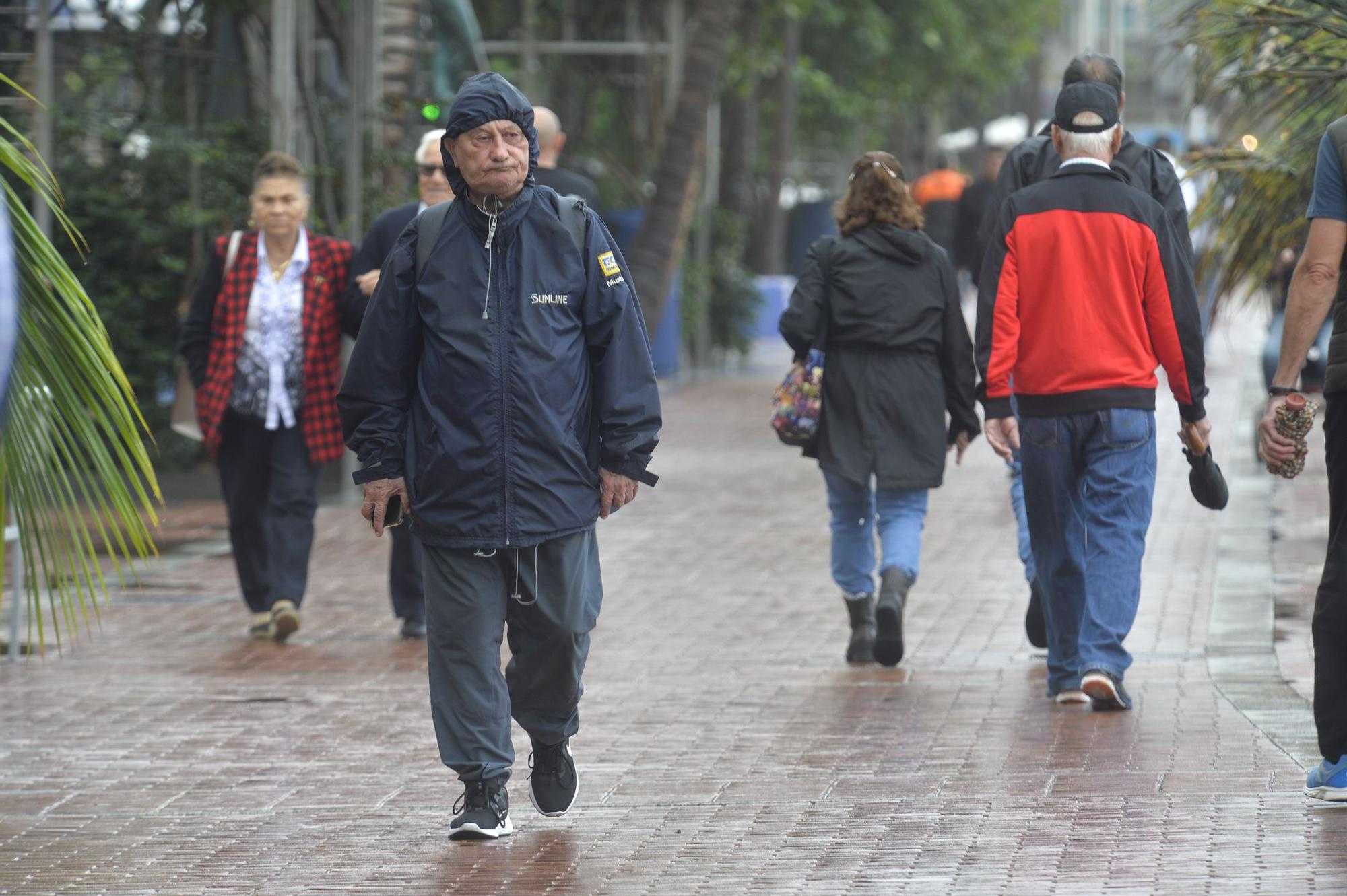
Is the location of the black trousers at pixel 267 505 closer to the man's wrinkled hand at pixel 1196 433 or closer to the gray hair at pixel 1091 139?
the gray hair at pixel 1091 139

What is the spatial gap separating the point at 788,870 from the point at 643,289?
13.3 metres

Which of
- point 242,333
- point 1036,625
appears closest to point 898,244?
point 1036,625

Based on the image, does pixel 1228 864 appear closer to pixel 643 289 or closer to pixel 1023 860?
pixel 1023 860

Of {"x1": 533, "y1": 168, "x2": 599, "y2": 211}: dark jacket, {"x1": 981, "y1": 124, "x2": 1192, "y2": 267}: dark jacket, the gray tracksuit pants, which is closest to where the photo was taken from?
the gray tracksuit pants

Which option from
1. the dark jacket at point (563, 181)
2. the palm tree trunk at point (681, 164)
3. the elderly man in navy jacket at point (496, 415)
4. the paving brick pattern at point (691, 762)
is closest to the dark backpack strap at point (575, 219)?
the elderly man in navy jacket at point (496, 415)

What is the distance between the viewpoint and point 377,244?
26.3ft

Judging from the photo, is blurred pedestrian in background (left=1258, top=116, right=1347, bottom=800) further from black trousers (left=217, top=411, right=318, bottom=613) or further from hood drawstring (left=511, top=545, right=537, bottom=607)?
black trousers (left=217, top=411, right=318, bottom=613)

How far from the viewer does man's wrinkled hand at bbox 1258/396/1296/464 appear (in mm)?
5410

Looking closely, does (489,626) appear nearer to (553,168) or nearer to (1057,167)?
(1057,167)

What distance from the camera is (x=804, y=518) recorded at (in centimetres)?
1188

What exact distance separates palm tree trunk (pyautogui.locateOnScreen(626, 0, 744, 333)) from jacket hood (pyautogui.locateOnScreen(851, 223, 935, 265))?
403 inches

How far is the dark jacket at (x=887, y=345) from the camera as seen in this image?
766 cm

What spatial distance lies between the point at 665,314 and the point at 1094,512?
13.2m

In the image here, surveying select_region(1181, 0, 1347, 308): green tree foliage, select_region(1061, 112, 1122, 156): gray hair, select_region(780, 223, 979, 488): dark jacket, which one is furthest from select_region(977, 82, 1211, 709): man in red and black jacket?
select_region(780, 223, 979, 488): dark jacket
